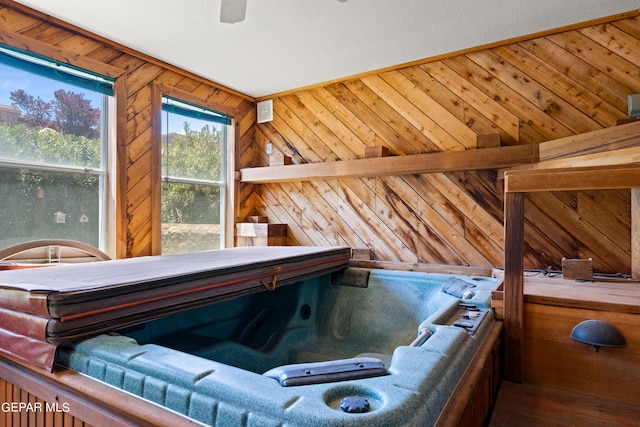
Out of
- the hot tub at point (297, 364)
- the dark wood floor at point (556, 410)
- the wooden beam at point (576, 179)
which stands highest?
the wooden beam at point (576, 179)

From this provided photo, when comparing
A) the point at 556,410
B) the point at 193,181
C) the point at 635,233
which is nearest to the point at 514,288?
the point at 556,410

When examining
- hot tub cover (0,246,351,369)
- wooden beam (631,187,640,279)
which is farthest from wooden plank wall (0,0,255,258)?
wooden beam (631,187,640,279)

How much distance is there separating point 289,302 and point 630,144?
6.59 feet

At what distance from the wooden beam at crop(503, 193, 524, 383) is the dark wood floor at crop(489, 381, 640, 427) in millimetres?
107

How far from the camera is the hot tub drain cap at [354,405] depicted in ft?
2.30

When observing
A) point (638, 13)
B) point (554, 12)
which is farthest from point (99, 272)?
point (638, 13)

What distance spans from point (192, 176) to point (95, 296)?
2.26m

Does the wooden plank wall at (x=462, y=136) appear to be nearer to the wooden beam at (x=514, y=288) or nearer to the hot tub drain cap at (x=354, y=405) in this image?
the wooden beam at (x=514, y=288)

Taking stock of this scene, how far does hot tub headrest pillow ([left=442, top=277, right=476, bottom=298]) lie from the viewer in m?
1.81

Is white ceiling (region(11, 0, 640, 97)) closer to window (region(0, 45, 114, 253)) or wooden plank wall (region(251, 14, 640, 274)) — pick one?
wooden plank wall (region(251, 14, 640, 274))

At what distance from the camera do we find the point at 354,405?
711 mm

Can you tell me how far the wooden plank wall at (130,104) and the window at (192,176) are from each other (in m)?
0.17

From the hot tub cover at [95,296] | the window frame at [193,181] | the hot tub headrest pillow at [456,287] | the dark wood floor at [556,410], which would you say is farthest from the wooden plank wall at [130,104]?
the dark wood floor at [556,410]

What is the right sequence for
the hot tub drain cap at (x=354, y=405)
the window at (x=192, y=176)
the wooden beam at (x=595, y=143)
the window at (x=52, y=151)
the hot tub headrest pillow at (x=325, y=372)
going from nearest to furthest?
the hot tub drain cap at (x=354, y=405) → the hot tub headrest pillow at (x=325, y=372) → the wooden beam at (x=595, y=143) → the window at (x=52, y=151) → the window at (x=192, y=176)
